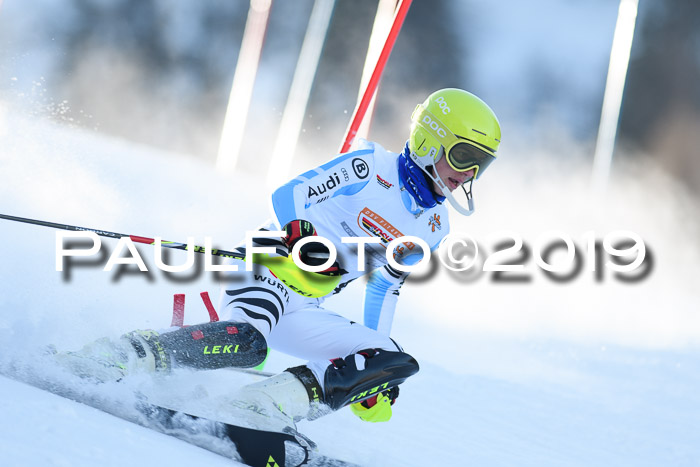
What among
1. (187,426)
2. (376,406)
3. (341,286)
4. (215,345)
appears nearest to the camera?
(187,426)

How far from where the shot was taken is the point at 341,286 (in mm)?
3074

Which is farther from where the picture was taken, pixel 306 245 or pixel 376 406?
pixel 376 406

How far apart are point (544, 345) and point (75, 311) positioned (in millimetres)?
4872

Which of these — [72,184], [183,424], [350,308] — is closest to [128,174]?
[72,184]

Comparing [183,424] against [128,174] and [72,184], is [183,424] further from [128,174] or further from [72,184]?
[128,174]

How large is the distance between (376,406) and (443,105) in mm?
1331

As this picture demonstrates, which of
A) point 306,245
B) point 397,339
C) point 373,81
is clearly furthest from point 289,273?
point 397,339

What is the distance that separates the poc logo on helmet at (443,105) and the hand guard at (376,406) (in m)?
1.20

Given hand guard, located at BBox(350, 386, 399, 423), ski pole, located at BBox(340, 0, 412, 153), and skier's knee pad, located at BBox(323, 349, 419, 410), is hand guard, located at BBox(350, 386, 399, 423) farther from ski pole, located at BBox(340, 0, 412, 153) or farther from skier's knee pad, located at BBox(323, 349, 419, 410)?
ski pole, located at BBox(340, 0, 412, 153)

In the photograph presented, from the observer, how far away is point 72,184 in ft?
18.7

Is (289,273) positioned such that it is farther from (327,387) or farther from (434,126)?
(434,126)

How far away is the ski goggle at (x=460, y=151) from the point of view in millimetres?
2820

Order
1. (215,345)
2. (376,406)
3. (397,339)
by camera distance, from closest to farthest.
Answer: (215,345)
(376,406)
(397,339)

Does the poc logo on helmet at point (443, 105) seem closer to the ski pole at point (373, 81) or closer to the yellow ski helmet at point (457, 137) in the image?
the yellow ski helmet at point (457, 137)
